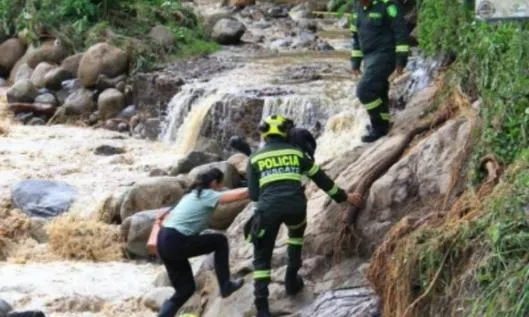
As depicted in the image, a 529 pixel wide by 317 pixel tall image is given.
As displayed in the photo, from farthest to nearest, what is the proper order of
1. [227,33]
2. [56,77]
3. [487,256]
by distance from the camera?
[227,33]
[56,77]
[487,256]

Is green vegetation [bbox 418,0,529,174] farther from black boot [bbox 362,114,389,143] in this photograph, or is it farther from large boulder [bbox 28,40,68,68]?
large boulder [bbox 28,40,68,68]

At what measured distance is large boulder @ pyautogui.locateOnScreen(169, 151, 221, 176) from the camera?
16094 mm

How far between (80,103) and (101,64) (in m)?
0.89

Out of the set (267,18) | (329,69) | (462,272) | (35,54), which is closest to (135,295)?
(462,272)

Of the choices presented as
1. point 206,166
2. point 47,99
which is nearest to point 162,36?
point 47,99

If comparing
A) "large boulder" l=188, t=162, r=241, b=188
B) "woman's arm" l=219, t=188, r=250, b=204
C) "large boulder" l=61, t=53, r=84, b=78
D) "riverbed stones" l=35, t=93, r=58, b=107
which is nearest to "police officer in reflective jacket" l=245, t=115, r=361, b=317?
"woman's arm" l=219, t=188, r=250, b=204

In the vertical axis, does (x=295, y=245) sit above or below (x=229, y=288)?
above

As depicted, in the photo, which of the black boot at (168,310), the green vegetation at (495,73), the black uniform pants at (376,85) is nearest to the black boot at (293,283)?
the black boot at (168,310)

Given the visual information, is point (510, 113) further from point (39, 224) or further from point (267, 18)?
point (267, 18)

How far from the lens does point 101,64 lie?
21.3m

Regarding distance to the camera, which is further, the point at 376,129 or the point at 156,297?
the point at 156,297

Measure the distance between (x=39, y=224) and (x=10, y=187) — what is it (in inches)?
71.5

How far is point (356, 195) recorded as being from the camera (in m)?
9.59

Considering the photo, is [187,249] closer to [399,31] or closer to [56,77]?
[399,31]
